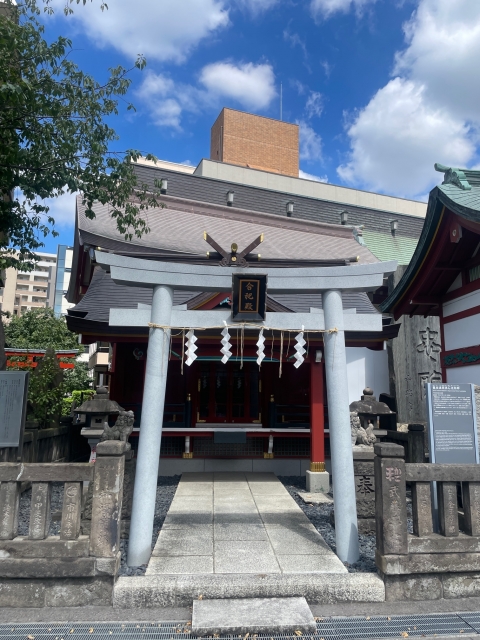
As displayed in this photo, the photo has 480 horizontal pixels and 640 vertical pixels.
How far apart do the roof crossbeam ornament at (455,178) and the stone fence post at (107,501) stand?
25.9 feet

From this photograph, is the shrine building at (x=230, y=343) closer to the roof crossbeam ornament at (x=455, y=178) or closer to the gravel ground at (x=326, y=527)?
the gravel ground at (x=326, y=527)

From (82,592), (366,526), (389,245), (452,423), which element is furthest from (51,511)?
(389,245)

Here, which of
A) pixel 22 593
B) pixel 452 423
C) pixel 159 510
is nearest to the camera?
pixel 22 593

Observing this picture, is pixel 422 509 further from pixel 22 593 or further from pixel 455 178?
pixel 455 178

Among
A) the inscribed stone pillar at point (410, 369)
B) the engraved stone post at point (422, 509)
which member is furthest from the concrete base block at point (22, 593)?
the inscribed stone pillar at point (410, 369)

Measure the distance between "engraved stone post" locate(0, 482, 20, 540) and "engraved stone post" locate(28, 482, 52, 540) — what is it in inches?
7.1

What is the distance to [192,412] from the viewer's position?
11938mm

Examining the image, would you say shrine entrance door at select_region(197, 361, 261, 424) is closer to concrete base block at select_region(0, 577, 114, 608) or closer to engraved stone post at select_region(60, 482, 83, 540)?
engraved stone post at select_region(60, 482, 83, 540)

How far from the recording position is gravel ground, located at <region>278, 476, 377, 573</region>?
5.60m

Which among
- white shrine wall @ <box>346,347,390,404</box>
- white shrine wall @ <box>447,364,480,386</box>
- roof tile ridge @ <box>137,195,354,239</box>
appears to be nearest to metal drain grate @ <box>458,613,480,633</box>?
white shrine wall @ <box>447,364,480,386</box>

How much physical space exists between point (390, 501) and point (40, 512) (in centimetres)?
399

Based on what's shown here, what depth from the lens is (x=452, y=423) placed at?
20.2 feet

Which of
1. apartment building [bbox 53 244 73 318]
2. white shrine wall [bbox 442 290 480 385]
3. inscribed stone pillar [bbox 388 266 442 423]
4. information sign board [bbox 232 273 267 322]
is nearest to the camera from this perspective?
information sign board [bbox 232 273 267 322]

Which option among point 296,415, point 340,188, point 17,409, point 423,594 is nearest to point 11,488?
point 17,409
